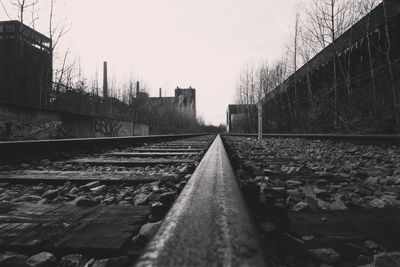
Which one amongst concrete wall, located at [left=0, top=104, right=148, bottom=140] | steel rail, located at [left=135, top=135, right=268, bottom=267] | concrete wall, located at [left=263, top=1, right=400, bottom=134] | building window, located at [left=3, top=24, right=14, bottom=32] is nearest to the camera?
steel rail, located at [left=135, top=135, right=268, bottom=267]

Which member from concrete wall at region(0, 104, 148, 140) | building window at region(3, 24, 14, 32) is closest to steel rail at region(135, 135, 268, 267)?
concrete wall at region(0, 104, 148, 140)

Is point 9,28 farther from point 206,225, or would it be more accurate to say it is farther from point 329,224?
point 206,225

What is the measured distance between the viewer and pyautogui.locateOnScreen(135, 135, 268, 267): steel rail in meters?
0.47

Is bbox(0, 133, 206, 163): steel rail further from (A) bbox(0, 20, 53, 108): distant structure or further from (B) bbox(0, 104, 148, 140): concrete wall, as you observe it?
(A) bbox(0, 20, 53, 108): distant structure

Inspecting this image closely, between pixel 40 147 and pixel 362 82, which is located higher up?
pixel 362 82

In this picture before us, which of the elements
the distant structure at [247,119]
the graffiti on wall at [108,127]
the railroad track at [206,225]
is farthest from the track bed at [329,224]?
the distant structure at [247,119]

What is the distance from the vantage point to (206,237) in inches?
21.8

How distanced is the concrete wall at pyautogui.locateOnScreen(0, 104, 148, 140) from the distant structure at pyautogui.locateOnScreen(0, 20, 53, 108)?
2335mm

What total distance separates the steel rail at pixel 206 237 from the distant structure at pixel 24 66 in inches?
471

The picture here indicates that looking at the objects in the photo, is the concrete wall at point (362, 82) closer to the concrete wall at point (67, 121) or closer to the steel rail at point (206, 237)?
the steel rail at point (206, 237)

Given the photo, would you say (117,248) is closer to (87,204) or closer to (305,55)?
(87,204)

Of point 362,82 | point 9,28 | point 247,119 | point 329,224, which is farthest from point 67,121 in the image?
point 247,119

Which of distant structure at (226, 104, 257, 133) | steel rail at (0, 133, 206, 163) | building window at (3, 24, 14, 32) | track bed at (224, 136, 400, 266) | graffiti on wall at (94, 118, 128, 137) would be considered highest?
building window at (3, 24, 14, 32)

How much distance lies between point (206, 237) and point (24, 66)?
13070 millimetres
